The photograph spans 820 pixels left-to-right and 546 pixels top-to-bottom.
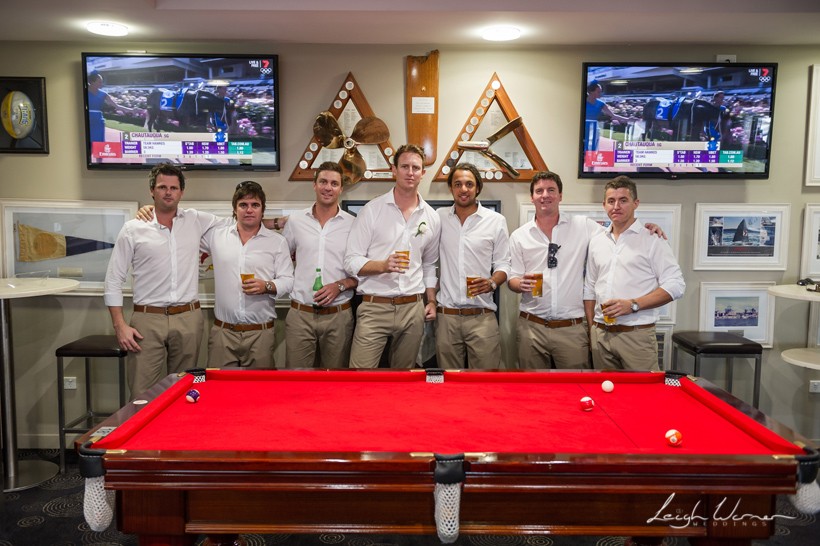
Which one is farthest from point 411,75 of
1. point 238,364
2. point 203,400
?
point 203,400

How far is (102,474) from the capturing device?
6.63 feet

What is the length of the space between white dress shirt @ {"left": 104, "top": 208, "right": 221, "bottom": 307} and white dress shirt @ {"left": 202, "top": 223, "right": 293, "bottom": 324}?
193 millimetres

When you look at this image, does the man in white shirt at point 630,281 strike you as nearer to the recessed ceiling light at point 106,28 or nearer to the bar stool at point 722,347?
the bar stool at point 722,347

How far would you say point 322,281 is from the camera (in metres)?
4.30

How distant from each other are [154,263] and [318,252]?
1.05m

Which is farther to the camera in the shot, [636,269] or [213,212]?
[213,212]

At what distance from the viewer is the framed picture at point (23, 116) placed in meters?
4.67

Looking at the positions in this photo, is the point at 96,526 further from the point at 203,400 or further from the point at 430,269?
the point at 430,269

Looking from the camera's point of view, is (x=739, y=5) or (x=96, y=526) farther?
(x=739, y=5)

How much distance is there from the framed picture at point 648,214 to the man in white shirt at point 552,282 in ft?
1.37

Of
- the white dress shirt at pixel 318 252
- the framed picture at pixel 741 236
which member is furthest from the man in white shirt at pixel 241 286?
the framed picture at pixel 741 236

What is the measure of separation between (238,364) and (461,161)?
2.16 meters

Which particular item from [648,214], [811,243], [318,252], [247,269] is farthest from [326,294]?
[811,243]

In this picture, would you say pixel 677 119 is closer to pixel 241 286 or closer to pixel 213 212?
pixel 241 286
